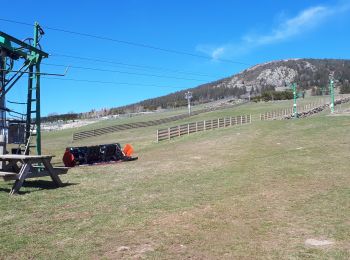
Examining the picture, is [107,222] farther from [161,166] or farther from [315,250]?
[161,166]

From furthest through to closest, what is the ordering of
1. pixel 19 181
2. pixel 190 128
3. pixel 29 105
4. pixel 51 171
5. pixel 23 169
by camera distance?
1. pixel 190 128
2. pixel 29 105
3. pixel 51 171
4. pixel 23 169
5. pixel 19 181

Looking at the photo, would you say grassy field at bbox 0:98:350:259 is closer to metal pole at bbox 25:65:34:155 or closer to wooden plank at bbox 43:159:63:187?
wooden plank at bbox 43:159:63:187

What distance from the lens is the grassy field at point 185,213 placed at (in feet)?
22.3

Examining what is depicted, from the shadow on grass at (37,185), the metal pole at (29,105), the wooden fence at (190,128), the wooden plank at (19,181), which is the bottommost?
the wooden fence at (190,128)

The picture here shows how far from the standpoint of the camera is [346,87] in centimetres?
19675

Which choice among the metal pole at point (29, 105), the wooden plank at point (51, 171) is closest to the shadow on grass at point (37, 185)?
the wooden plank at point (51, 171)

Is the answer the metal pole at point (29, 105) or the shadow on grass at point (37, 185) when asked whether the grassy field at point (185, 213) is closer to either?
the shadow on grass at point (37, 185)

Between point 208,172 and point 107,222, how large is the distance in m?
8.18

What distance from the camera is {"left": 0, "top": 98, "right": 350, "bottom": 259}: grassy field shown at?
681 centimetres

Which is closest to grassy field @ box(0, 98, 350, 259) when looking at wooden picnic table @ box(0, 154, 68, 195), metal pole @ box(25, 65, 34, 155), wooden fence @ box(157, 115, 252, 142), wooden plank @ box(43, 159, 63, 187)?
wooden plank @ box(43, 159, 63, 187)

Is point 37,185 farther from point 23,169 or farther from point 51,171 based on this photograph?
point 23,169

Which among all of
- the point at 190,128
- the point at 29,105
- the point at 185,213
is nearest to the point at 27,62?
the point at 29,105

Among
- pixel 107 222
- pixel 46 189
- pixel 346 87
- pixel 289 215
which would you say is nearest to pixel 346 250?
pixel 289 215

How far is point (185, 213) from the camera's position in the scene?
9297 mm
